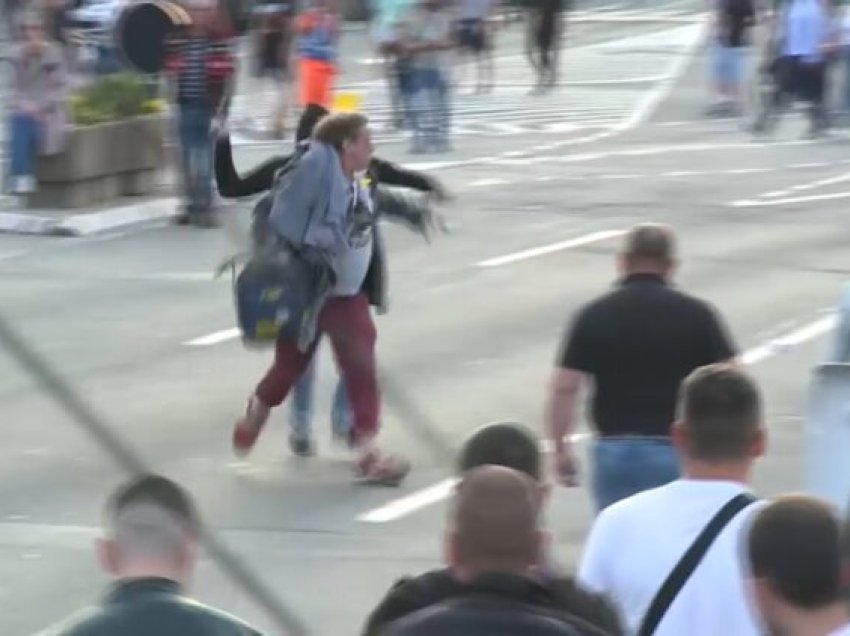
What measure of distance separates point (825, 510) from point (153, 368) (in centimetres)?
895

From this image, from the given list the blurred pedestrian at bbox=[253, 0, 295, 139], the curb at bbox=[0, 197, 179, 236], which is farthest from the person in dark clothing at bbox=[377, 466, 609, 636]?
the blurred pedestrian at bbox=[253, 0, 295, 139]

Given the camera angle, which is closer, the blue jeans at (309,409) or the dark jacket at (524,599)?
the dark jacket at (524,599)

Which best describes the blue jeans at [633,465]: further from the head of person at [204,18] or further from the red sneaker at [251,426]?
the head of person at [204,18]

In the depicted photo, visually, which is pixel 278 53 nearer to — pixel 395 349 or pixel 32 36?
pixel 32 36

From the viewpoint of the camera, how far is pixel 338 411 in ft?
35.3

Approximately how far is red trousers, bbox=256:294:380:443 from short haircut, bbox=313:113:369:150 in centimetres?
73

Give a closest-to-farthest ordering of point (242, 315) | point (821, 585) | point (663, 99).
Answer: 1. point (821, 585)
2. point (242, 315)
3. point (663, 99)

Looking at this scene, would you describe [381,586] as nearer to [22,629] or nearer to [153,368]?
[22,629]

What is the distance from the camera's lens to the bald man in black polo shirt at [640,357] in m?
7.15

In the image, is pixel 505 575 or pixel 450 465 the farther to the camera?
pixel 450 465

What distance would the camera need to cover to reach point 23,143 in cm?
1894

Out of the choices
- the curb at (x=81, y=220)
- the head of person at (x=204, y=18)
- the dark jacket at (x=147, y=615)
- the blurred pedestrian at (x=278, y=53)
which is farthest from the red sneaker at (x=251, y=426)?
the blurred pedestrian at (x=278, y=53)

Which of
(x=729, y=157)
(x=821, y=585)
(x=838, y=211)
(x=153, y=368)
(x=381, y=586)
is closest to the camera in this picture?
(x=821, y=585)

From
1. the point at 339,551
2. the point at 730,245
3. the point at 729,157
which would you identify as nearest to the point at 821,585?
the point at 339,551
